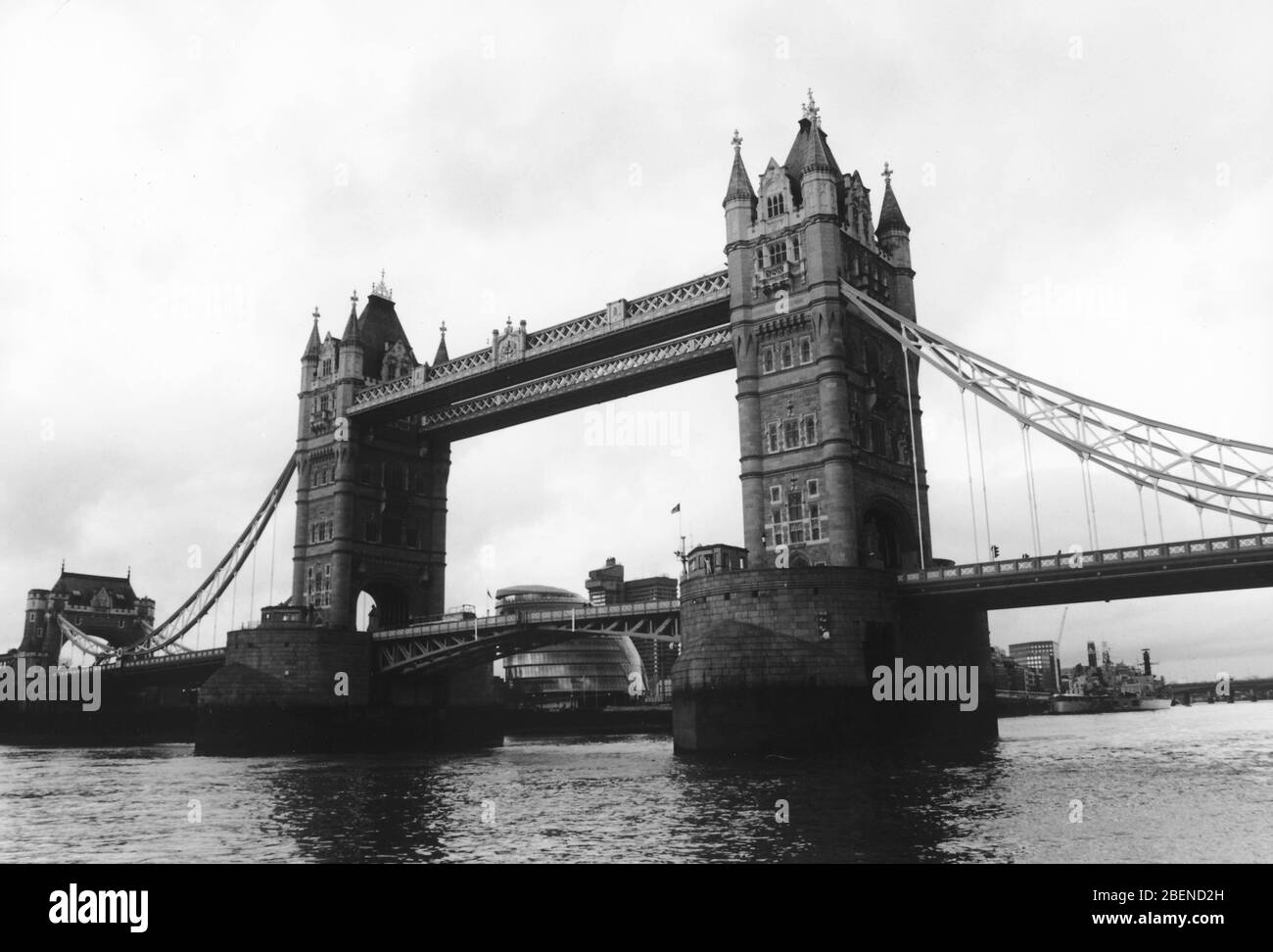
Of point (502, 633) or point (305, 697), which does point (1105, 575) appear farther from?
point (305, 697)

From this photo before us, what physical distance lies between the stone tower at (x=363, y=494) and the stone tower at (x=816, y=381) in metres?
32.0

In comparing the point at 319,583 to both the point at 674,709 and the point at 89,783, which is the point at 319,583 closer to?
the point at 89,783

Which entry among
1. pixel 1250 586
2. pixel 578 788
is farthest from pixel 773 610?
pixel 1250 586

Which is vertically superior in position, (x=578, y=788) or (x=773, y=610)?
(x=773, y=610)

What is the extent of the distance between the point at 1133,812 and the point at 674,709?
26.9m

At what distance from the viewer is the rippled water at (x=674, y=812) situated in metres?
24.7

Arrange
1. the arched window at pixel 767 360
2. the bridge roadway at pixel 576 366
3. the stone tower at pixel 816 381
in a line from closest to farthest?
the stone tower at pixel 816 381, the arched window at pixel 767 360, the bridge roadway at pixel 576 366

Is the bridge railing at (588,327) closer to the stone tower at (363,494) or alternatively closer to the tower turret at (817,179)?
the stone tower at (363,494)

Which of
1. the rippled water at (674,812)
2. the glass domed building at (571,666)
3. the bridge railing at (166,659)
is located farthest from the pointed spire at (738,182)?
the glass domed building at (571,666)

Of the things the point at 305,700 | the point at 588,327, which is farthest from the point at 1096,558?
the point at 305,700

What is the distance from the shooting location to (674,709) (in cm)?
5403

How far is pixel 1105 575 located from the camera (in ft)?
163

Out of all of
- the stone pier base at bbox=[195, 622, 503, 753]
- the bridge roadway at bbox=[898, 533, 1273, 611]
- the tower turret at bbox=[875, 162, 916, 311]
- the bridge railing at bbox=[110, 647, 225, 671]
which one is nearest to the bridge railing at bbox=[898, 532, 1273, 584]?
the bridge roadway at bbox=[898, 533, 1273, 611]

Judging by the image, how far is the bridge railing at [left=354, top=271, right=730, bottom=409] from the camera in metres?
66.4
